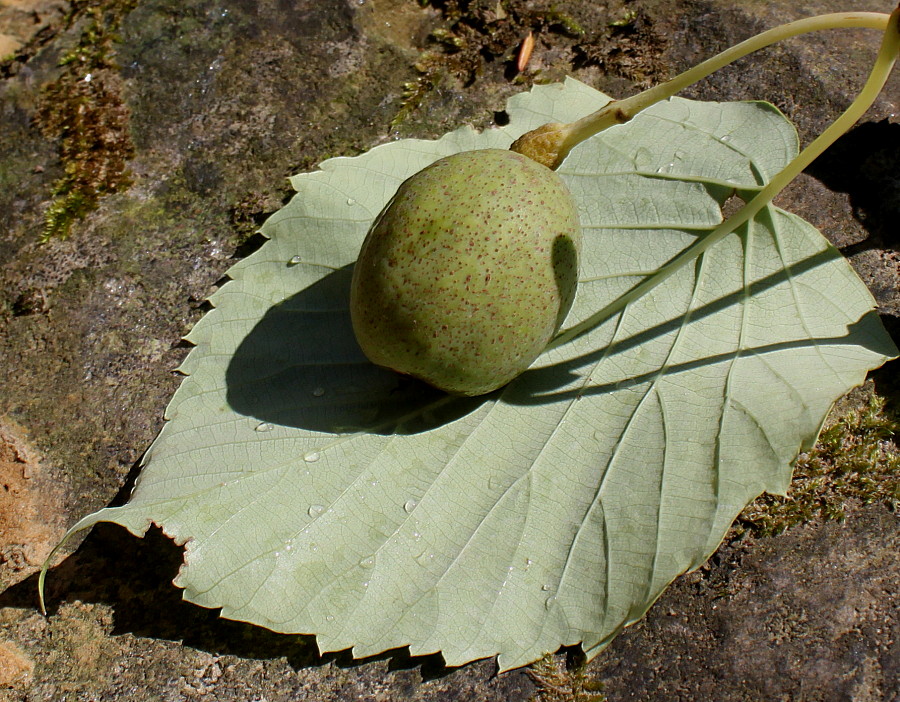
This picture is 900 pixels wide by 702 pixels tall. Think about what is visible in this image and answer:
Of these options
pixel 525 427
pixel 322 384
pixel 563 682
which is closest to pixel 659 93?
pixel 525 427

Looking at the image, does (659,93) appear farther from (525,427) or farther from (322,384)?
(322,384)

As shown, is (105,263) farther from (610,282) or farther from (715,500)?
(715,500)

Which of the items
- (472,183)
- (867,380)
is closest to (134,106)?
(472,183)

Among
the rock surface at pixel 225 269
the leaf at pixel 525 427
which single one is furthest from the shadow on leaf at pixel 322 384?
the rock surface at pixel 225 269

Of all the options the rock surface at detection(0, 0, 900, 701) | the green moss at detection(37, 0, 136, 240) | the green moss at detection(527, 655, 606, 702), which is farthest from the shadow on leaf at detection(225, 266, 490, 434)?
the green moss at detection(37, 0, 136, 240)

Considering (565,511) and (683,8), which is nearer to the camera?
(565,511)

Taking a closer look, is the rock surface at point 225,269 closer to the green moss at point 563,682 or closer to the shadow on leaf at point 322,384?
the green moss at point 563,682
